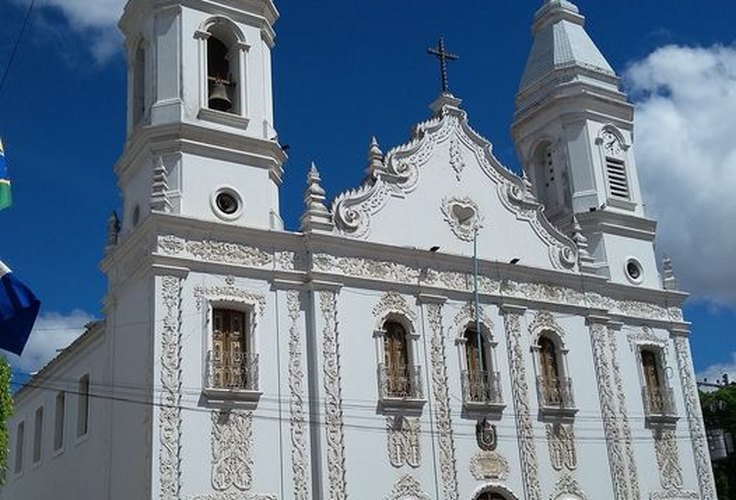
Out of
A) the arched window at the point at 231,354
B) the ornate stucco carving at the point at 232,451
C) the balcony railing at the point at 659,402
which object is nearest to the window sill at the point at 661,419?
the balcony railing at the point at 659,402

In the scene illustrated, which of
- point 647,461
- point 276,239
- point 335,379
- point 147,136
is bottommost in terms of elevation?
point 647,461

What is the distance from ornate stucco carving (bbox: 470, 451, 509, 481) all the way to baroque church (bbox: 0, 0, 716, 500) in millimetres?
52

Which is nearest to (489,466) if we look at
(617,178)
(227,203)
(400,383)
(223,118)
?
(400,383)

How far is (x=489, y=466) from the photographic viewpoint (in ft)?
79.0

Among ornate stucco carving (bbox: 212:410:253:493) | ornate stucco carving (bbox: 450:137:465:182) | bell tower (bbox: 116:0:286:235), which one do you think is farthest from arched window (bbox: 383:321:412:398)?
ornate stucco carving (bbox: 450:137:465:182)

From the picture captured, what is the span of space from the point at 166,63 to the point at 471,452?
11852 millimetres

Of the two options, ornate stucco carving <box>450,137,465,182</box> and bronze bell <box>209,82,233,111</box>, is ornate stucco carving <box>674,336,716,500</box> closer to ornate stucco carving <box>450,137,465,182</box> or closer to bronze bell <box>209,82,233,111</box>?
ornate stucco carving <box>450,137,465,182</box>

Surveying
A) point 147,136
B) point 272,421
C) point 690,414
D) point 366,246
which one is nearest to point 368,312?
point 366,246

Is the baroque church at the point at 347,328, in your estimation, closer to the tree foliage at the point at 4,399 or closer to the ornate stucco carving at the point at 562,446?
the ornate stucco carving at the point at 562,446

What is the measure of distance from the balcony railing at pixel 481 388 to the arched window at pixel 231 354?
565 centimetres

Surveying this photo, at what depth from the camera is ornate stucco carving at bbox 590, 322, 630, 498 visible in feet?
86.3

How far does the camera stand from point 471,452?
23.9 m

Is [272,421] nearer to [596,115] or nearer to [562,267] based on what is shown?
[562,267]

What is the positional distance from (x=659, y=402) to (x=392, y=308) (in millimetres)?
9303
